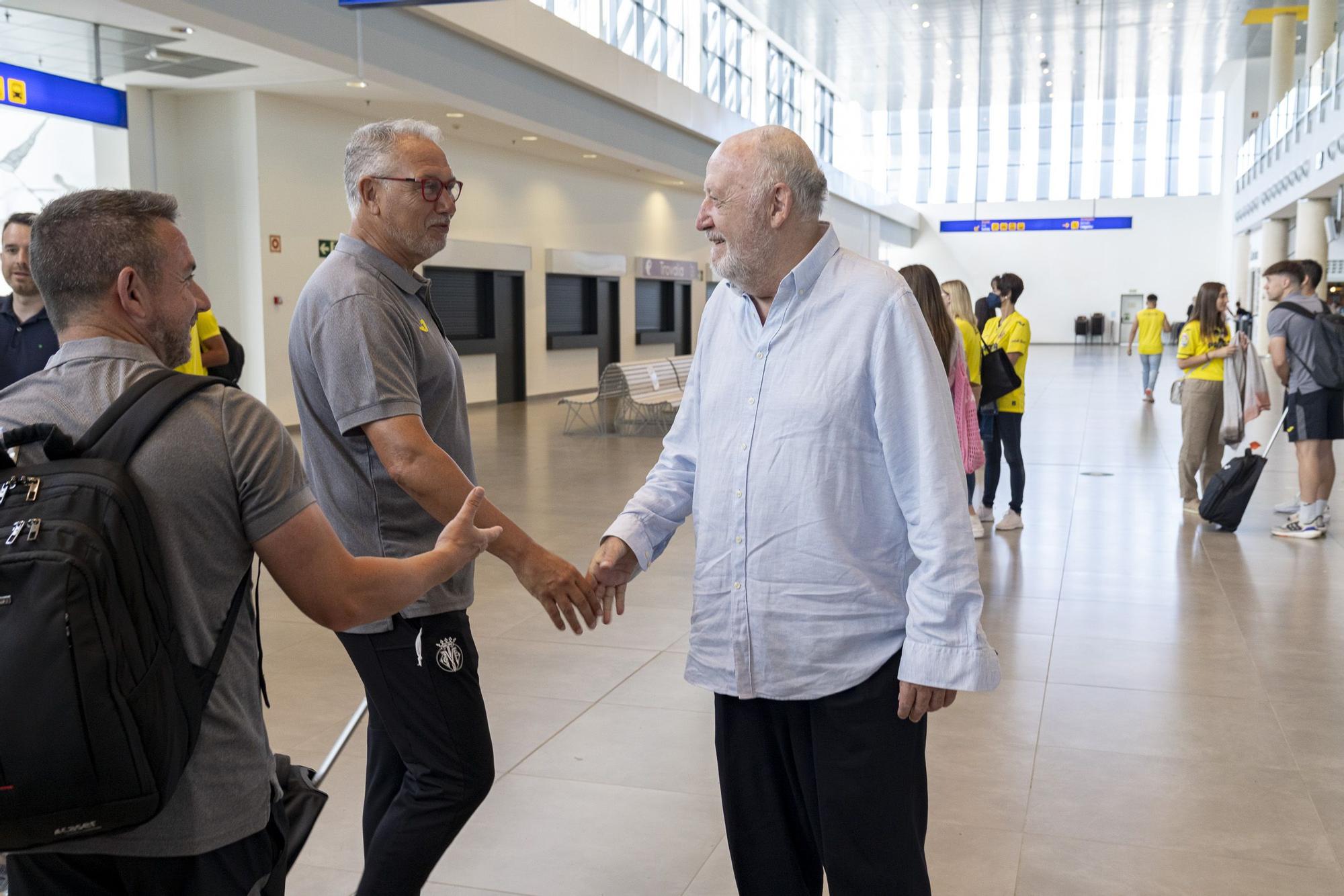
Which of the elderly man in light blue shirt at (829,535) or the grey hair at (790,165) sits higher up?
the grey hair at (790,165)

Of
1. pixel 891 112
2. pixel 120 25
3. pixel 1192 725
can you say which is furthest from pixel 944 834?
pixel 891 112

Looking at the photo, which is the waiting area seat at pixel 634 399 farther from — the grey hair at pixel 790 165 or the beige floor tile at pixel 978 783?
the grey hair at pixel 790 165

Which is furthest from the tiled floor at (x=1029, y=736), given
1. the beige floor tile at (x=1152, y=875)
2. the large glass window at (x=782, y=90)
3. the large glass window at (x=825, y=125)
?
the large glass window at (x=825, y=125)

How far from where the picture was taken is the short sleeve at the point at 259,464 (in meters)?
1.61

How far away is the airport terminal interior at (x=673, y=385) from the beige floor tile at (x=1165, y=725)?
2cm

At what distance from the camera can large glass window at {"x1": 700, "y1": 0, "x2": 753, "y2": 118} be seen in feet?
86.2

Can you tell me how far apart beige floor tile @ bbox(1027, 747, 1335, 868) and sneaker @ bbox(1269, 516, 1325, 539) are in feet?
14.8

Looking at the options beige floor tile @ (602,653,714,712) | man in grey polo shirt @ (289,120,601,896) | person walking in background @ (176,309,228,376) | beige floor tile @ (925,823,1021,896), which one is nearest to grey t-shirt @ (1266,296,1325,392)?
beige floor tile @ (602,653,714,712)

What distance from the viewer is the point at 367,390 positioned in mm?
2258

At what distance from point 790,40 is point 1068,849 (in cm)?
3068

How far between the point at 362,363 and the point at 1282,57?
33707 mm

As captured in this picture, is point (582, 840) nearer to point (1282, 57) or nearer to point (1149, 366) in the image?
point (1149, 366)

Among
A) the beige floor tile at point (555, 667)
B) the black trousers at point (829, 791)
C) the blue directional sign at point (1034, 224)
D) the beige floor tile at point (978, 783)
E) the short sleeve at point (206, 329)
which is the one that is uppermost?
the blue directional sign at point (1034, 224)

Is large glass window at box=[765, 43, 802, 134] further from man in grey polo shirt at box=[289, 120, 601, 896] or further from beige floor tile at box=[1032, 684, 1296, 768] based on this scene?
man in grey polo shirt at box=[289, 120, 601, 896]
